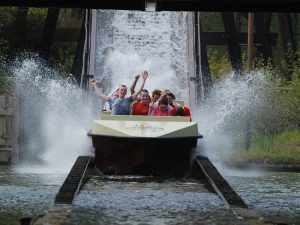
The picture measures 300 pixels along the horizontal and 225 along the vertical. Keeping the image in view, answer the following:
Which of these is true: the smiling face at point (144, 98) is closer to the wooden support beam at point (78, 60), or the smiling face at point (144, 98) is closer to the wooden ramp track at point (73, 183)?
the wooden ramp track at point (73, 183)

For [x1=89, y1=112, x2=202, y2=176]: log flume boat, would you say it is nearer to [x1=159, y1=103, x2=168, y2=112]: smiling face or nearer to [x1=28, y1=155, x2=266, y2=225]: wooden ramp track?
[x1=28, y1=155, x2=266, y2=225]: wooden ramp track

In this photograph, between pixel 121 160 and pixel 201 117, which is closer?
pixel 121 160

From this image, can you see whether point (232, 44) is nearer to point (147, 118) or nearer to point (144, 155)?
point (147, 118)

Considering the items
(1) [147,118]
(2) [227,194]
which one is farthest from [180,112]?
(2) [227,194]

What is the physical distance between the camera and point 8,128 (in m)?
20.7

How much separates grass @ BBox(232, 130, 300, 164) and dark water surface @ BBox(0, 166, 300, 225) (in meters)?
2.46

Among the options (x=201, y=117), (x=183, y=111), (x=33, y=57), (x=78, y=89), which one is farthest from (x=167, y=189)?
(x=33, y=57)

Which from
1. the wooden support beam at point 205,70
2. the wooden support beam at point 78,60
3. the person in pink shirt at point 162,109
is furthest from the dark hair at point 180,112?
the wooden support beam at point 78,60

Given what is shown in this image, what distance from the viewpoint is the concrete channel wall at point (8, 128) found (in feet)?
67.5

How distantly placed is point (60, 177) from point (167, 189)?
291 cm

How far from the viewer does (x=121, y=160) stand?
54.5 ft

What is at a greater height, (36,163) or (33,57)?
(33,57)

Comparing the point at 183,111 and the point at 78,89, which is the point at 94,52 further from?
the point at 183,111

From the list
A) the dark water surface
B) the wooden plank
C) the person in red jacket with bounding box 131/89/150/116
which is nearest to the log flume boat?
the dark water surface
